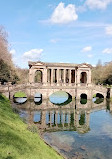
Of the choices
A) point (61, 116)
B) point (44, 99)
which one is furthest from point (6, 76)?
point (61, 116)

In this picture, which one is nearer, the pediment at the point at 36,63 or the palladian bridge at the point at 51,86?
the palladian bridge at the point at 51,86

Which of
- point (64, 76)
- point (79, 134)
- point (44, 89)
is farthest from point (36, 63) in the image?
point (79, 134)

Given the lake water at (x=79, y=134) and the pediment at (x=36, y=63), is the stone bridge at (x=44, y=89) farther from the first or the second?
the lake water at (x=79, y=134)

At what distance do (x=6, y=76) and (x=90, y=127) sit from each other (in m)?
36.8

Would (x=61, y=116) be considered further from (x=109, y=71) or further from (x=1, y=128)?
(x=109, y=71)

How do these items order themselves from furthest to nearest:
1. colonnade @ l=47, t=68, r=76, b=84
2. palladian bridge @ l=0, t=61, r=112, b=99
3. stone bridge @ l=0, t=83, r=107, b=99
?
1. colonnade @ l=47, t=68, r=76, b=84
2. palladian bridge @ l=0, t=61, r=112, b=99
3. stone bridge @ l=0, t=83, r=107, b=99

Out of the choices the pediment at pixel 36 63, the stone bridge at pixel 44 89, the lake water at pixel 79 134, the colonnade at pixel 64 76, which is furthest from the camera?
the colonnade at pixel 64 76

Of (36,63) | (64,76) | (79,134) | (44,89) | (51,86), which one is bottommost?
(79,134)

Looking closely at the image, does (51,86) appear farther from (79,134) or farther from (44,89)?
(79,134)

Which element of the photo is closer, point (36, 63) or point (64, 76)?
point (36, 63)

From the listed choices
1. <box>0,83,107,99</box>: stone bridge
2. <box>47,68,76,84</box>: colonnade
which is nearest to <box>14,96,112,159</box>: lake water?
<box>0,83,107,99</box>: stone bridge

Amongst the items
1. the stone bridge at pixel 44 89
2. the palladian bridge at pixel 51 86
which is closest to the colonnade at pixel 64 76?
the palladian bridge at pixel 51 86

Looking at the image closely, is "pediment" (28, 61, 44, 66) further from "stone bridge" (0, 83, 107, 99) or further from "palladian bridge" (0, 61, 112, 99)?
"stone bridge" (0, 83, 107, 99)

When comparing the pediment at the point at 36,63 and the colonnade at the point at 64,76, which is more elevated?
the pediment at the point at 36,63
